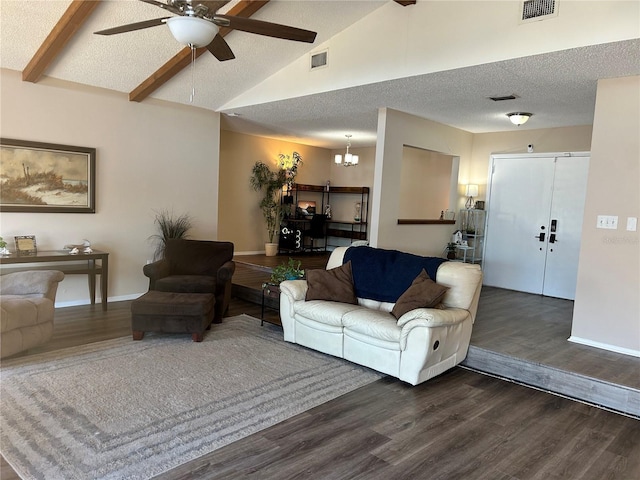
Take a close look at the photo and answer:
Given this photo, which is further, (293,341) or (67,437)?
(293,341)

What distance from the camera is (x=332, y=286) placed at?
4.24 m

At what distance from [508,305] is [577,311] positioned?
5.02 ft

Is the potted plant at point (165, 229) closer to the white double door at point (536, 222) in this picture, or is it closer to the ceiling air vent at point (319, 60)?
the ceiling air vent at point (319, 60)

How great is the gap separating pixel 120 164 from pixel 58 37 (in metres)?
1.80

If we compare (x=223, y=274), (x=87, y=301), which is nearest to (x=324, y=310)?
(x=223, y=274)

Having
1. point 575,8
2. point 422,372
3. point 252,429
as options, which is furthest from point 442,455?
point 575,8

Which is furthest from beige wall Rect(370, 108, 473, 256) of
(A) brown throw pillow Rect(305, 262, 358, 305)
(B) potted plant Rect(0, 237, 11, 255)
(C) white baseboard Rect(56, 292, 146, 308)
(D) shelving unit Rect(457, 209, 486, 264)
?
(B) potted plant Rect(0, 237, 11, 255)

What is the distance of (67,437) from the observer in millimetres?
2516

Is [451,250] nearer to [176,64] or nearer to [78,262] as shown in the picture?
[176,64]

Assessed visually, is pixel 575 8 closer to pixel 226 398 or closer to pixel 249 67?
pixel 249 67

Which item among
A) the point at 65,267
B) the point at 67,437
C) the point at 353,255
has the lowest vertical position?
the point at 67,437

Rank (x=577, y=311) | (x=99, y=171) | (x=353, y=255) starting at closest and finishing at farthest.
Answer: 1. (x=577, y=311)
2. (x=353, y=255)
3. (x=99, y=171)

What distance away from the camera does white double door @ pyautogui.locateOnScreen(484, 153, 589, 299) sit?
620 cm

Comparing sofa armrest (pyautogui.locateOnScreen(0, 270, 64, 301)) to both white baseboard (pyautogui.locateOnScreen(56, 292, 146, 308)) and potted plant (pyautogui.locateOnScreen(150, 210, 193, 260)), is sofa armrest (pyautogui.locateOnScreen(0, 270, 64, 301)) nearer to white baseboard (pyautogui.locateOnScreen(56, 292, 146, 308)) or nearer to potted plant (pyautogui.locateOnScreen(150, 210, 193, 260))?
white baseboard (pyautogui.locateOnScreen(56, 292, 146, 308))
